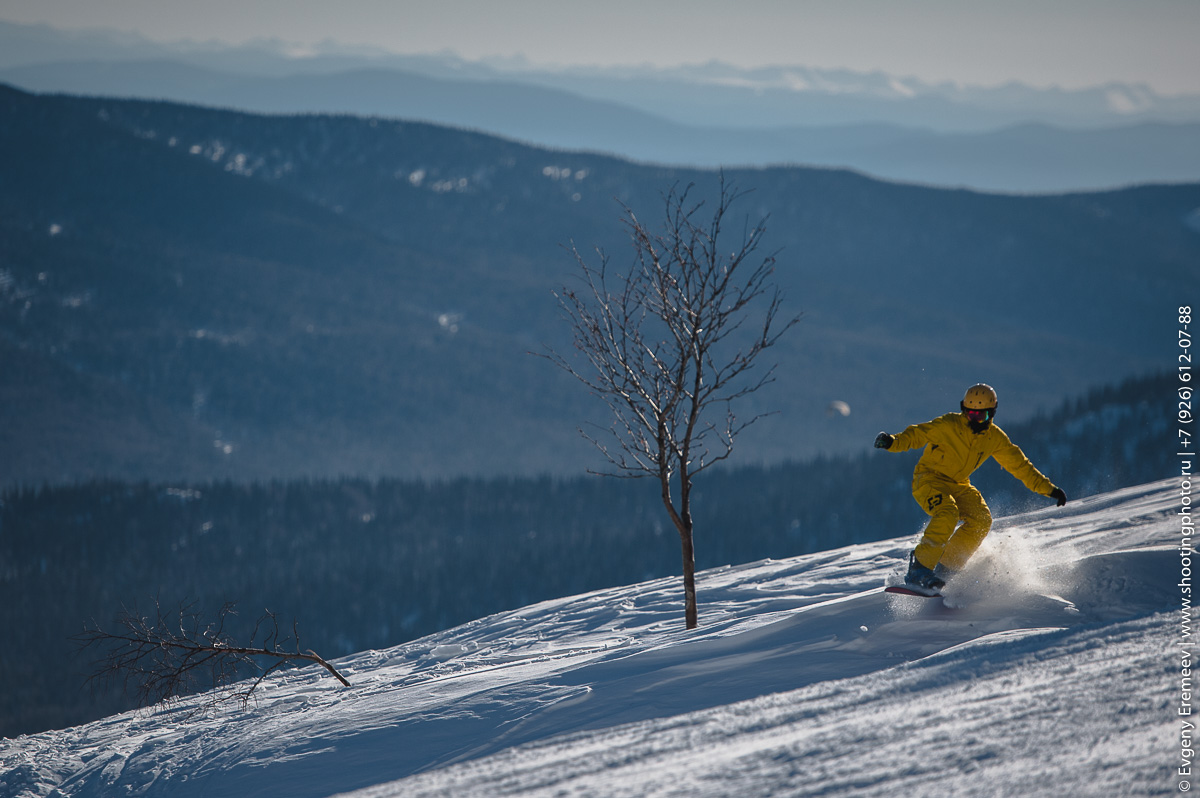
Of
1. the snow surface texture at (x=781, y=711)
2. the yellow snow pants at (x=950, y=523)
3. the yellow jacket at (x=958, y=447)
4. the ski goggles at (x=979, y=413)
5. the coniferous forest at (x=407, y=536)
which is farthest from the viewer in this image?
the coniferous forest at (x=407, y=536)

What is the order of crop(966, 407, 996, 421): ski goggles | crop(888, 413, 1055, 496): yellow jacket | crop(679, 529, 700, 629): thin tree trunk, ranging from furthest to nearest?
crop(679, 529, 700, 629): thin tree trunk, crop(888, 413, 1055, 496): yellow jacket, crop(966, 407, 996, 421): ski goggles

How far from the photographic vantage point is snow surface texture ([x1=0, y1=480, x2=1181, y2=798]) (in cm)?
589

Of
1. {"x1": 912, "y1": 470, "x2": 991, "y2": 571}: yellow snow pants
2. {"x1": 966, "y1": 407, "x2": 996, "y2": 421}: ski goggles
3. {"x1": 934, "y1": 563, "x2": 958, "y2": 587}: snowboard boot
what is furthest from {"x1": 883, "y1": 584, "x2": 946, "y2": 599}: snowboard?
{"x1": 966, "y1": 407, "x2": 996, "y2": 421}: ski goggles

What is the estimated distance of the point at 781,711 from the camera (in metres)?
7.06

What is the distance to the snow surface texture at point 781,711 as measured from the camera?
19.3 ft

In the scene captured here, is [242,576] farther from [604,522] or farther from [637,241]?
[637,241]

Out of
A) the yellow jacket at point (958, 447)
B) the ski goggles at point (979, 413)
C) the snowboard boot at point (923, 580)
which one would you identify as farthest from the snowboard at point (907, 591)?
the ski goggles at point (979, 413)

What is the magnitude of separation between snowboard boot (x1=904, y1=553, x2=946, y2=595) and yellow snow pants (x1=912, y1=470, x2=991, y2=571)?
8 cm

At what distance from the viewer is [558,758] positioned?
702cm

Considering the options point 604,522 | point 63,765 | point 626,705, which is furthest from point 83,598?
point 626,705

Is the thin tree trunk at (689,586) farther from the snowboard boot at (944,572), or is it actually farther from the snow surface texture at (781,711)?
the snowboard boot at (944,572)

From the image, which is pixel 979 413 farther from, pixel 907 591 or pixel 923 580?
pixel 907 591

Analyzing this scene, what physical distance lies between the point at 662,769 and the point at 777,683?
190 cm

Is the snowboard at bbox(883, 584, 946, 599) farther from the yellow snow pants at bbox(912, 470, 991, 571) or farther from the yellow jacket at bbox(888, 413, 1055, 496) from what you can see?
the yellow jacket at bbox(888, 413, 1055, 496)
